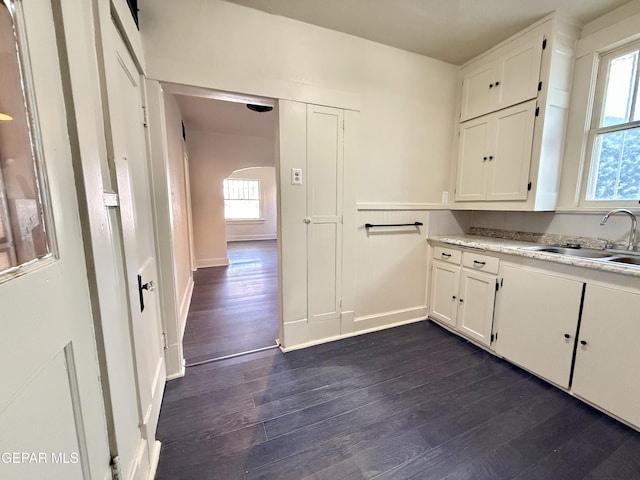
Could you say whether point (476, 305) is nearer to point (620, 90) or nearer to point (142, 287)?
point (620, 90)

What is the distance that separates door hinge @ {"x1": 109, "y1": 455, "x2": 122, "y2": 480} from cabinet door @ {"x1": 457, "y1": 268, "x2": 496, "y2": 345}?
2.49m

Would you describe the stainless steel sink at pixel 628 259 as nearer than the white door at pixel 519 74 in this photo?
Yes

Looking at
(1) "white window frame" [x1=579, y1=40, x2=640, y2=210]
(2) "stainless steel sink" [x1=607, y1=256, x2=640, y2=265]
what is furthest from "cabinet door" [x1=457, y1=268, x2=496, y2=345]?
(1) "white window frame" [x1=579, y1=40, x2=640, y2=210]

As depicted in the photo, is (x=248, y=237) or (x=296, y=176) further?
(x=248, y=237)

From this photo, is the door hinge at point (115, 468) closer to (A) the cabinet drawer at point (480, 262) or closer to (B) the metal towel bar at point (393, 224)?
(B) the metal towel bar at point (393, 224)

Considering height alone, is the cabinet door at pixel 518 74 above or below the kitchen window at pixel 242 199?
above

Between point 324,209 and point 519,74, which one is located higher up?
point 519,74

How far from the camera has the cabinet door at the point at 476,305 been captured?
7.30 ft

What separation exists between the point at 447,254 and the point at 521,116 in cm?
130

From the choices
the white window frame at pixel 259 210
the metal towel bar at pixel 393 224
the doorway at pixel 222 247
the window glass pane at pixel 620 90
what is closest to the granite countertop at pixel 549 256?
the metal towel bar at pixel 393 224

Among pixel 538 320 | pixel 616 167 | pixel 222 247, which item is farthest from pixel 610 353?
pixel 222 247

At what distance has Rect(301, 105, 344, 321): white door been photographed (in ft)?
7.11

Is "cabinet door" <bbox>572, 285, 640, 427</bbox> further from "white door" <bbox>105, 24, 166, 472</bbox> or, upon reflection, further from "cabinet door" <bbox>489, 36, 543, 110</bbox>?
"white door" <bbox>105, 24, 166, 472</bbox>

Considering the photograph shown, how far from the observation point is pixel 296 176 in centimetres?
212
